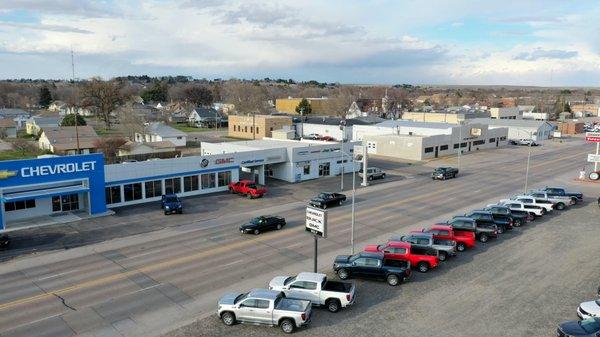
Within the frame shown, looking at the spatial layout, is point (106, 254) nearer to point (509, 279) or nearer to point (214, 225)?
point (214, 225)

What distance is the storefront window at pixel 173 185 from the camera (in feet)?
151

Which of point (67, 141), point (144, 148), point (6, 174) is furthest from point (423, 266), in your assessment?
point (67, 141)

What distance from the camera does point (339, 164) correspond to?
59781 millimetres

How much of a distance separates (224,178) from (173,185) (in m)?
5.80

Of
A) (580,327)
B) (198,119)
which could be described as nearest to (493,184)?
(580,327)

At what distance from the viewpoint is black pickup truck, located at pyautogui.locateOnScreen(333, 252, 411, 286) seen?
979 inches

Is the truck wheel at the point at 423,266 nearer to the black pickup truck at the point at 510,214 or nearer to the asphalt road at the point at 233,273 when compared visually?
the asphalt road at the point at 233,273

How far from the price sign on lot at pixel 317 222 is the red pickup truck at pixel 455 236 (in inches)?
346

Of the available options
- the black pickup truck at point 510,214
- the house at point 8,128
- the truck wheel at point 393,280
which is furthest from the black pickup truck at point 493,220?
the house at point 8,128

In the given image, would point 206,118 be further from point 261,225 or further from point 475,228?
point 475,228

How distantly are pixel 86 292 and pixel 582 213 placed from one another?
126 feet

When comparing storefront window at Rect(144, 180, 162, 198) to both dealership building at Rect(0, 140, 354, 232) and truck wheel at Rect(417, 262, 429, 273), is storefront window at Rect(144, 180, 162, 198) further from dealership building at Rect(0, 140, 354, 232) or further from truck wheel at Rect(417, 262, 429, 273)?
truck wheel at Rect(417, 262, 429, 273)

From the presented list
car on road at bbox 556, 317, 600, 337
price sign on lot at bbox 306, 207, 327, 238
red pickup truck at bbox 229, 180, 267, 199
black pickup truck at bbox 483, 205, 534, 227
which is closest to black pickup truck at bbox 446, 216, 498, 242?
black pickup truck at bbox 483, 205, 534, 227

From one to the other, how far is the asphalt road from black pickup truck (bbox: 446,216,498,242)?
2.86 ft
